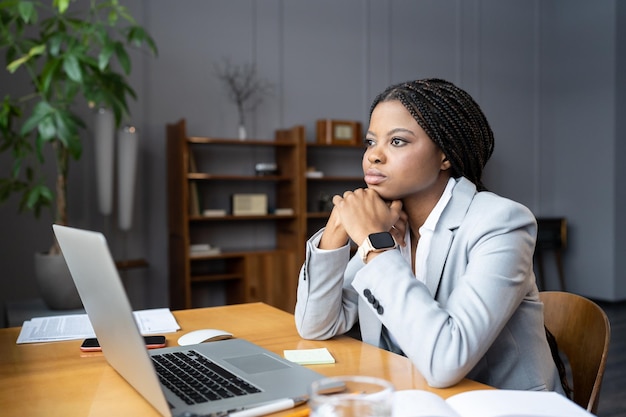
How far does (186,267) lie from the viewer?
4434mm

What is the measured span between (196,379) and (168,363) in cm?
13

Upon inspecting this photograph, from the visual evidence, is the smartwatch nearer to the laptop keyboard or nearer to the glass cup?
the laptop keyboard

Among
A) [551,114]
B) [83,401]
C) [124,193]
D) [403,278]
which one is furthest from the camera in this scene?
[551,114]

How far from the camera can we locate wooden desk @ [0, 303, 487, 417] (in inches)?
38.4

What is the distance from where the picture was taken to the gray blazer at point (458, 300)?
1.09 meters

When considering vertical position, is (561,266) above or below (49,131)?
below

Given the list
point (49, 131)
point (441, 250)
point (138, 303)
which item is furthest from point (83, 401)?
point (138, 303)

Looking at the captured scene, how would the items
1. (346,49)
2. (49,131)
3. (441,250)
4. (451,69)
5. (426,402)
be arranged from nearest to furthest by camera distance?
(426,402)
(441,250)
(49,131)
(346,49)
(451,69)

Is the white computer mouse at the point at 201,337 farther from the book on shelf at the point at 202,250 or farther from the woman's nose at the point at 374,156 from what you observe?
the book on shelf at the point at 202,250

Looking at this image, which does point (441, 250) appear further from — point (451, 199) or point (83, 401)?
point (83, 401)

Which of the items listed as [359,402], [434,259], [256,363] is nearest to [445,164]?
[434,259]

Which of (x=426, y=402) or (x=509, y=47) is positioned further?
(x=509, y=47)

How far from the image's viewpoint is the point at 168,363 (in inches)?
45.0

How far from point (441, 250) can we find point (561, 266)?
5.79 metres
